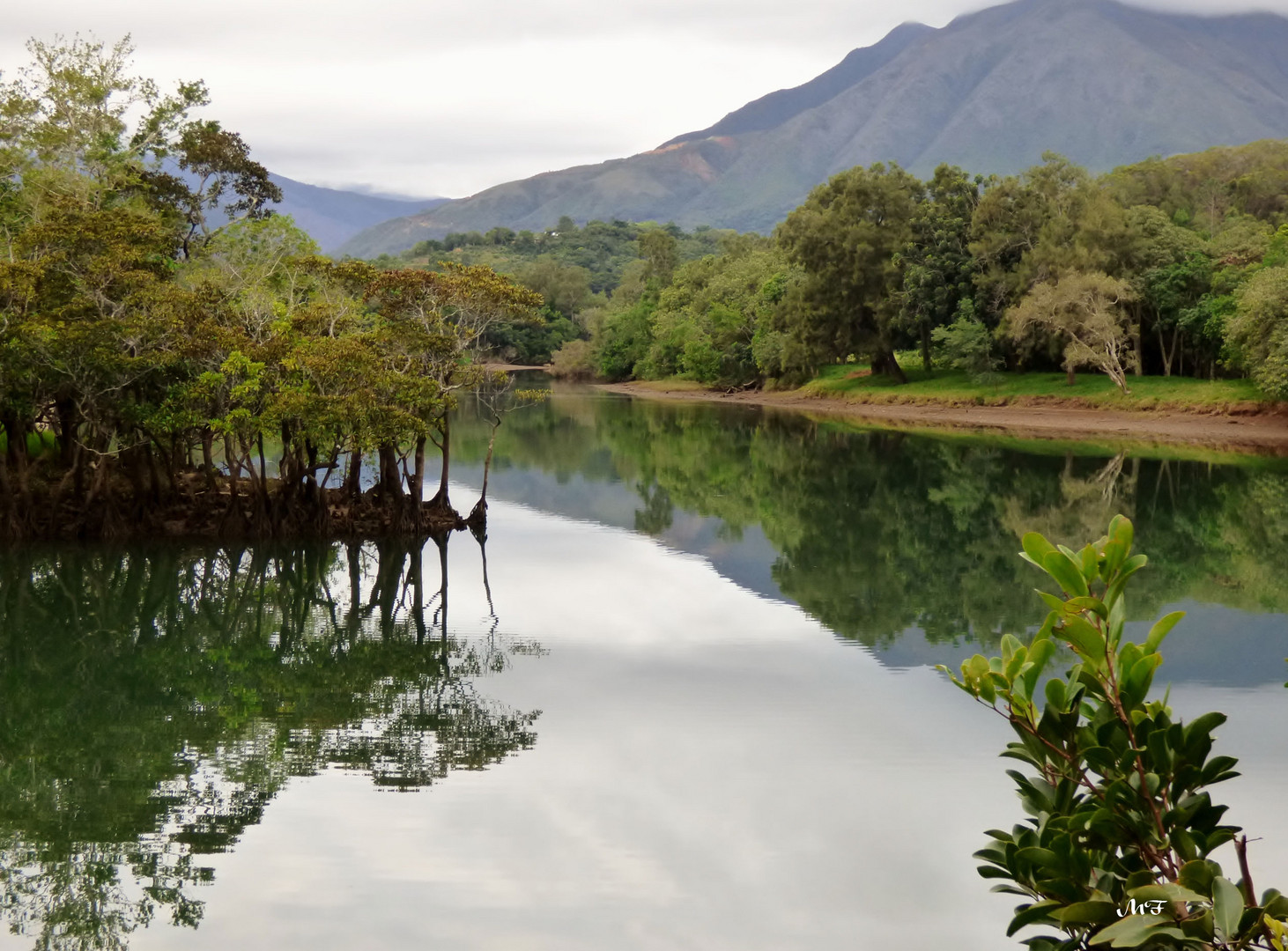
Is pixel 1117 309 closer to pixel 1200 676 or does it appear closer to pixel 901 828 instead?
pixel 1200 676

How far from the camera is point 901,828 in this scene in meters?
11.1

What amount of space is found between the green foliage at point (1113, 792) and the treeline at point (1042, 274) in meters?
46.0

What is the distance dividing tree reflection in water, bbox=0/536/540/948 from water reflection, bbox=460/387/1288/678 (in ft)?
23.6

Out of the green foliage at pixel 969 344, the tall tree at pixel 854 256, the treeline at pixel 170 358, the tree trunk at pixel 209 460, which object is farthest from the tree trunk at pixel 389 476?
the tall tree at pixel 854 256

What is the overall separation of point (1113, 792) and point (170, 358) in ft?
76.5

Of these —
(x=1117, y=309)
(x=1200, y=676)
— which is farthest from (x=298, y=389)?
(x=1117, y=309)

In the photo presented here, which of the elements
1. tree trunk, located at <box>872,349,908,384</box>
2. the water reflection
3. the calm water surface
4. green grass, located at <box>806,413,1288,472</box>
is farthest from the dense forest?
tree trunk, located at <box>872,349,908,384</box>

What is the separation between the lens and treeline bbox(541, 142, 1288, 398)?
5572 cm

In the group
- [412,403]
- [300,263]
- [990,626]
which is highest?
[300,263]

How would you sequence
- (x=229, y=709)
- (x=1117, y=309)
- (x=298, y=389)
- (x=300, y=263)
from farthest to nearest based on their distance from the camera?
(x=1117, y=309) < (x=300, y=263) < (x=298, y=389) < (x=229, y=709)

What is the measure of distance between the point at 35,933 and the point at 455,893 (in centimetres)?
304

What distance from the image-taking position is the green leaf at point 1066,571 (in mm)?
4344

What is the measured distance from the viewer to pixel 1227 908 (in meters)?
4.22

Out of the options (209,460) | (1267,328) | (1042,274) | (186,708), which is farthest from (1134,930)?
(1042,274)
